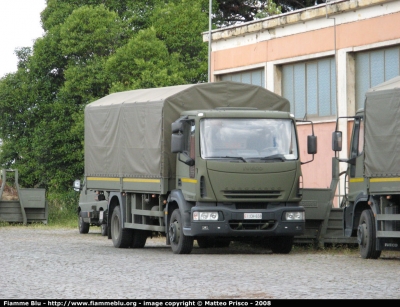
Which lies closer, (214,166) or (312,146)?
(214,166)

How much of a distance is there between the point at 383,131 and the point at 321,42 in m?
14.2

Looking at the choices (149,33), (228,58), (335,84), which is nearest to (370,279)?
(335,84)

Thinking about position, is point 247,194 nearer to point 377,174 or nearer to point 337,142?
point 337,142

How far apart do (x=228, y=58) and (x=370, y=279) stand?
80.7 feet

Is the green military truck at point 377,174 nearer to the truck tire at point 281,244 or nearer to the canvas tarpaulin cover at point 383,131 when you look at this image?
the canvas tarpaulin cover at point 383,131

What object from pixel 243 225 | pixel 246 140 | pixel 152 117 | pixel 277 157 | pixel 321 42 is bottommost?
pixel 243 225

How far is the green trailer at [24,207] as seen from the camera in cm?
3909

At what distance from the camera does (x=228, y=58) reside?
3916cm

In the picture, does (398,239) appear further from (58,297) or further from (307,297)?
(58,297)

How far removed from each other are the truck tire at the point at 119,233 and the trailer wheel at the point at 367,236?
20.2 ft

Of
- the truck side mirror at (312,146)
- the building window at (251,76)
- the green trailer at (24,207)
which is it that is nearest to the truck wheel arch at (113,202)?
the truck side mirror at (312,146)

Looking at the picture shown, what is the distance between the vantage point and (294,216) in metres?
21.6

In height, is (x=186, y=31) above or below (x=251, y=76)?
→ above

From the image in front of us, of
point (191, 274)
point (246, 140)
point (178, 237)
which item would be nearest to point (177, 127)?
point (246, 140)
